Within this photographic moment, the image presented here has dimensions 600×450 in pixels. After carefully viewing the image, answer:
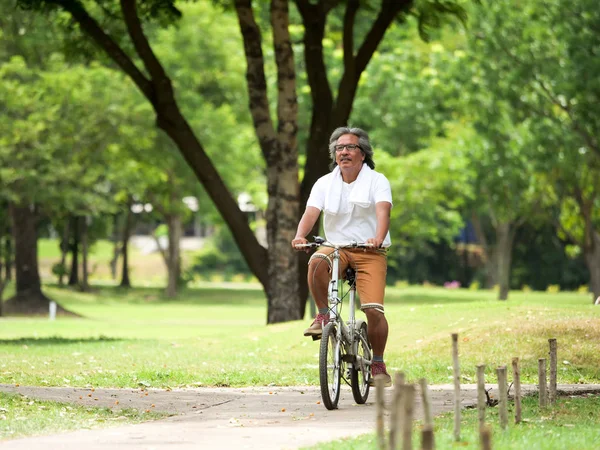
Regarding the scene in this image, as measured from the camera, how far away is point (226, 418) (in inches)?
365

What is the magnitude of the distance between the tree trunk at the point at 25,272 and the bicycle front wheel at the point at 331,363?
1318 inches

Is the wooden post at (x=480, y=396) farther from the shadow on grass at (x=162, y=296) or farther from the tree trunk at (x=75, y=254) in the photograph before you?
the tree trunk at (x=75, y=254)

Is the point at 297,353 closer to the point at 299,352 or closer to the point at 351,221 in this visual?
the point at 299,352

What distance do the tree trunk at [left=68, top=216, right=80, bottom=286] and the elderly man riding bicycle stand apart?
4584cm

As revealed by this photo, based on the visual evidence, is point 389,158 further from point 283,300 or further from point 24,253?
point 283,300

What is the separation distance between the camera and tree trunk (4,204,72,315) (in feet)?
139

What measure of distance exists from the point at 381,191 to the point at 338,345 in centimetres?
121

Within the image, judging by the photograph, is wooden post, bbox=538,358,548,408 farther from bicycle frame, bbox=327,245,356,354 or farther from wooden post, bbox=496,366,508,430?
bicycle frame, bbox=327,245,356,354

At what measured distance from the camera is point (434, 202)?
44.6 metres

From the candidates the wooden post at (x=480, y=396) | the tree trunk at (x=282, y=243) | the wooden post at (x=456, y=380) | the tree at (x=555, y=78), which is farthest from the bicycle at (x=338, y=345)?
the tree at (x=555, y=78)

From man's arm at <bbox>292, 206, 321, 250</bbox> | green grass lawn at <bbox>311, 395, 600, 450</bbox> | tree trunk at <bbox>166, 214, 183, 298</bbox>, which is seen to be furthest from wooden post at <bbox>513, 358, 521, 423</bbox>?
tree trunk at <bbox>166, 214, 183, 298</bbox>

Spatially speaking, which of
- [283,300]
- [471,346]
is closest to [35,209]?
[283,300]

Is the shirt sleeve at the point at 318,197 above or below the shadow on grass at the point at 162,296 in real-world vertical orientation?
above

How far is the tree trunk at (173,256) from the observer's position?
53.0 meters
